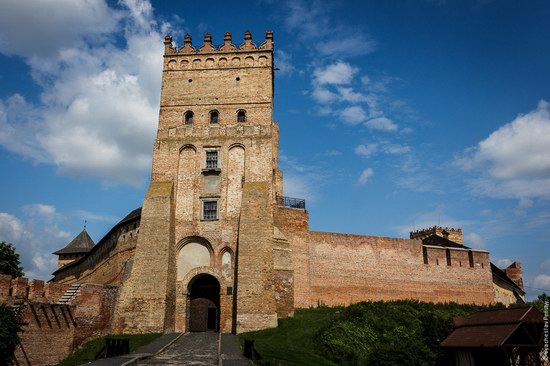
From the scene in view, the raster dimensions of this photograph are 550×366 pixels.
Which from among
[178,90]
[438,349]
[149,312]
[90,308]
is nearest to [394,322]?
[438,349]

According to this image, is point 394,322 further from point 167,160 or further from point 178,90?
point 178,90

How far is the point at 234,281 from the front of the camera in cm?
2634

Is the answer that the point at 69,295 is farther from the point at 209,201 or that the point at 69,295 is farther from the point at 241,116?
the point at 241,116

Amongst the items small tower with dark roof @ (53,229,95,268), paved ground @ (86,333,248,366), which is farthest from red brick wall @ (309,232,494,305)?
small tower with dark roof @ (53,229,95,268)

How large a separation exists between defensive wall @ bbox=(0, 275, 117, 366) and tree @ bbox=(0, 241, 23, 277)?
12.2 meters

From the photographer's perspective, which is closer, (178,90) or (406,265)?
(178,90)

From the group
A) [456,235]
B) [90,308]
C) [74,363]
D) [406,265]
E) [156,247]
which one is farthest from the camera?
[456,235]

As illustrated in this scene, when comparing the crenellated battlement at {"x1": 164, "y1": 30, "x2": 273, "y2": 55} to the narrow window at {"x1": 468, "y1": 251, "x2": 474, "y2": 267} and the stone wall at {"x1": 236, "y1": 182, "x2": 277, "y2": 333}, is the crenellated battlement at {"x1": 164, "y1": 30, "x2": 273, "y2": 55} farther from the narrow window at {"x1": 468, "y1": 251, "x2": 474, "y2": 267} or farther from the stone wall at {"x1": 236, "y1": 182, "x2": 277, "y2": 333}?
the narrow window at {"x1": 468, "y1": 251, "x2": 474, "y2": 267}

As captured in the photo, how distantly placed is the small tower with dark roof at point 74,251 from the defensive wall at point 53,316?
30.6m

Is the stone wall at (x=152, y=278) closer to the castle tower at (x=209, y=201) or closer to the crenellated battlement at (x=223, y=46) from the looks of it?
the castle tower at (x=209, y=201)

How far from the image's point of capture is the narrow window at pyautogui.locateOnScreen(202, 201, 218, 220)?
2766 cm

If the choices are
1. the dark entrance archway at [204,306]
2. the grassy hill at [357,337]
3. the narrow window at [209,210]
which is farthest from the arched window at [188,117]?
the grassy hill at [357,337]

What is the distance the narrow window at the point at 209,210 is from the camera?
27.7m

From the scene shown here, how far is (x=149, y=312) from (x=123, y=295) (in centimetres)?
172
